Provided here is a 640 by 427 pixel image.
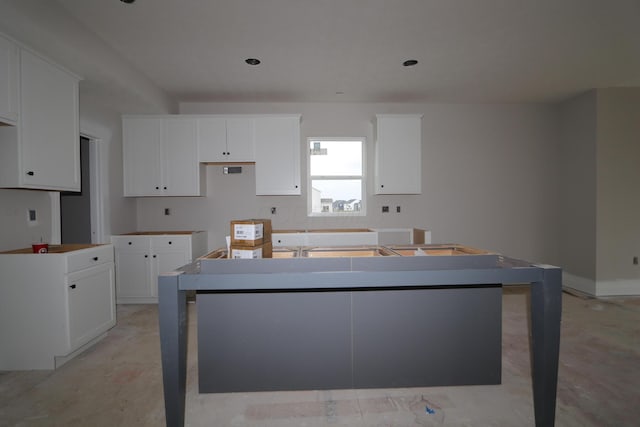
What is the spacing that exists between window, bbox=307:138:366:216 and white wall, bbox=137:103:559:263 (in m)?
0.13

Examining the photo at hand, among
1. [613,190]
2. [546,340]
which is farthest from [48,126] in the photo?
[613,190]

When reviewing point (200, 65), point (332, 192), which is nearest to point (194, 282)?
point (200, 65)

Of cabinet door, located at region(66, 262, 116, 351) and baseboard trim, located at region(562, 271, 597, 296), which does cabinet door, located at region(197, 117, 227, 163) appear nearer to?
cabinet door, located at region(66, 262, 116, 351)

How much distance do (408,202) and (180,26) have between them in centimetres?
343

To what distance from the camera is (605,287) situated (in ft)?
12.4

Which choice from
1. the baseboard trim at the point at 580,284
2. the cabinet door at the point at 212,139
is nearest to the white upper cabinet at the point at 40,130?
the cabinet door at the point at 212,139

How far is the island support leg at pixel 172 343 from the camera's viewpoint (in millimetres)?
1331

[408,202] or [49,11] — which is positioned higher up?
[49,11]

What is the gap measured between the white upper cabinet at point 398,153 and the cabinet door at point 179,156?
2.46 meters

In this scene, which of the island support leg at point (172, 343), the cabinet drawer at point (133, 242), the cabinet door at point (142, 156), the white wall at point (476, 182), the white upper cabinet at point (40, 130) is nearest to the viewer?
the island support leg at point (172, 343)

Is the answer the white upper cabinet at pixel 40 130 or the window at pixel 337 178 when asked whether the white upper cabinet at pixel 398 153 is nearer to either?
the window at pixel 337 178

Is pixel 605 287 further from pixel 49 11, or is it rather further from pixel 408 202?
pixel 49 11

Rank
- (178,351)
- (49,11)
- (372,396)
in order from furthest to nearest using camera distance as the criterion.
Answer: (49,11) < (372,396) < (178,351)

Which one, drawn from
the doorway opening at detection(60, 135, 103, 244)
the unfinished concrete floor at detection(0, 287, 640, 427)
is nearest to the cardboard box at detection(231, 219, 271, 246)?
the unfinished concrete floor at detection(0, 287, 640, 427)
